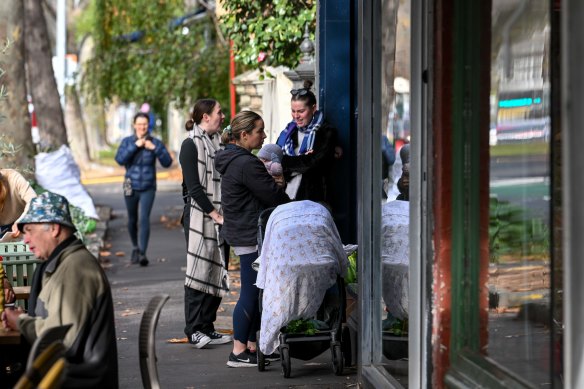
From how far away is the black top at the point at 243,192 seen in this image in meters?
9.34

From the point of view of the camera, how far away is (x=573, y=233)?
4.63 meters

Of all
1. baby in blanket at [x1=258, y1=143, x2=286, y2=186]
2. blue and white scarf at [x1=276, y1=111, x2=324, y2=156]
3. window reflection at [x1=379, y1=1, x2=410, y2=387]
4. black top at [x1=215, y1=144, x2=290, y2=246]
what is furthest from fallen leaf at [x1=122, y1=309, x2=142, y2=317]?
window reflection at [x1=379, y1=1, x2=410, y2=387]

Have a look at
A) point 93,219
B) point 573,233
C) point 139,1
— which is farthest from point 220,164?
point 139,1

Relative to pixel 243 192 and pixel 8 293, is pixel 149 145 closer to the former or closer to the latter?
pixel 243 192

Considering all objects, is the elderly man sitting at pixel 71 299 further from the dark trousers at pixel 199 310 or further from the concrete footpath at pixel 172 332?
the dark trousers at pixel 199 310

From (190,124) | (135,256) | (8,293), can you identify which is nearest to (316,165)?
(190,124)

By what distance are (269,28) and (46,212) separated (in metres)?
10.8

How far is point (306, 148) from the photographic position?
10766mm

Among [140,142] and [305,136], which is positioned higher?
[305,136]

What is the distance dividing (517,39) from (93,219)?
51.7 feet

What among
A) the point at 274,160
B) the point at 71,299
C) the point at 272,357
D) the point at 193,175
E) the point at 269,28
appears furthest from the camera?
the point at 269,28

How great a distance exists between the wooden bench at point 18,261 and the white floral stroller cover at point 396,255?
2.32 meters

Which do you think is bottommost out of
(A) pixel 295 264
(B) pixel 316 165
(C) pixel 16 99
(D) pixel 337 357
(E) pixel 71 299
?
(D) pixel 337 357

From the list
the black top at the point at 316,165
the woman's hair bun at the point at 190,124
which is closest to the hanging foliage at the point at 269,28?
the black top at the point at 316,165
